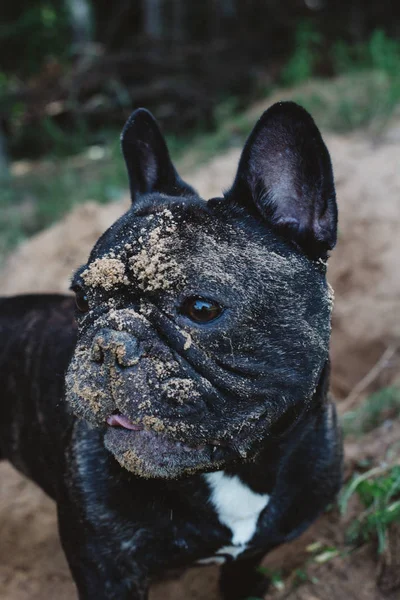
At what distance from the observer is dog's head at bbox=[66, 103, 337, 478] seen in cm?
182

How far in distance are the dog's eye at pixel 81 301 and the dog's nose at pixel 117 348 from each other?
0.89 ft

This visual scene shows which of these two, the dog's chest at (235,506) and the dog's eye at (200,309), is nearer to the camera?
the dog's eye at (200,309)

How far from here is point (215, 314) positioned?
1.86m

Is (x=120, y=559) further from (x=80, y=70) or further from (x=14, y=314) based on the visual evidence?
(x=80, y=70)

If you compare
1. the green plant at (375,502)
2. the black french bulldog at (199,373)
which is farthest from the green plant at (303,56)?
the black french bulldog at (199,373)

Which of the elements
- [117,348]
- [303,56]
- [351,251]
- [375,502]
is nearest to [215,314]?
[117,348]

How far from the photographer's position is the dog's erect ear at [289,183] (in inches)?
79.0

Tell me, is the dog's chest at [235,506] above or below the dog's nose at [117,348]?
below

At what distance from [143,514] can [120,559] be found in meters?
0.17

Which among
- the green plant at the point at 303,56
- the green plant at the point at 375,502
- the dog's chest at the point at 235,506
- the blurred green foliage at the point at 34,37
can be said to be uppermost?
the blurred green foliage at the point at 34,37

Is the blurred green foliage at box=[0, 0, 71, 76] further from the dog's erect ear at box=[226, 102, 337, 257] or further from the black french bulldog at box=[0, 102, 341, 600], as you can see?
the dog's erect ear at box=[226, 102, 337, 257]

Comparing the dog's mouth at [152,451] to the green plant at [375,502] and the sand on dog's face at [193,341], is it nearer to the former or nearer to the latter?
the sand on dog's face at [193,341]

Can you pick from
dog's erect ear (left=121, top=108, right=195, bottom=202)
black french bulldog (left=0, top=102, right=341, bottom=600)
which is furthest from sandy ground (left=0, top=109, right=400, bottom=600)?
dog's erect ear (left=121, top=108, right=195, bottom=202)

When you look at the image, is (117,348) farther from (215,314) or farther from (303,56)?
(303,56)
